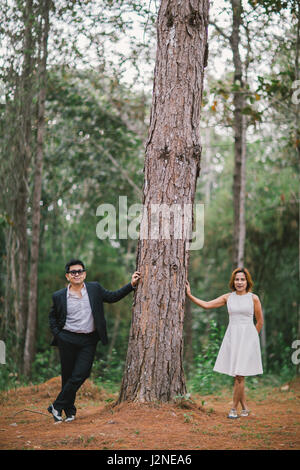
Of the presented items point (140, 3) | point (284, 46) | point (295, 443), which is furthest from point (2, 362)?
point (284, 46)

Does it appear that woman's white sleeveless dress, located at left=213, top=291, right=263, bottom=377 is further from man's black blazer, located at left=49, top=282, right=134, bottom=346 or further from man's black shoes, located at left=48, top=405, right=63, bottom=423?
man's black shoes, located at left=48, top=405, right=63, bottom=423

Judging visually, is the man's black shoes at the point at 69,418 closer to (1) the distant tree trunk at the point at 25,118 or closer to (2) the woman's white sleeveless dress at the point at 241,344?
(2) the woman's white sleeveless dress at the point at 241,344

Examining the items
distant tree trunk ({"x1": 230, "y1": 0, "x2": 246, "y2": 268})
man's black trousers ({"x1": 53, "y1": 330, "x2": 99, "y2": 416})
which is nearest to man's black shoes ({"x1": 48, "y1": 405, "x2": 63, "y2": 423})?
man's black trousers ({"x1": 53, "y1": 330, "x2": 99, "y2": 416})

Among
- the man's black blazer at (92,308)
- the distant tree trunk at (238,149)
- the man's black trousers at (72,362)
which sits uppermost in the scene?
the distant tree trunk at (238,149)

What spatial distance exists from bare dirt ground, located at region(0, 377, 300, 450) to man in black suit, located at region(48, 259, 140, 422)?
514mm

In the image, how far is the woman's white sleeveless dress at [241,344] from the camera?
19.9 feet

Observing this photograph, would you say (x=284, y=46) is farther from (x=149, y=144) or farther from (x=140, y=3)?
(x=149, y=144)

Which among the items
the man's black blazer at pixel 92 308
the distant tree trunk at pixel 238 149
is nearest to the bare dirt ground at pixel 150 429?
the man's black blazer at pixel 92 308

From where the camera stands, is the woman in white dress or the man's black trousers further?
the woman in white dress

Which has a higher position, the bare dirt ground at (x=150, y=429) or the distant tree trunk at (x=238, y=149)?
the distant tree trunk at (x=238, y=149)

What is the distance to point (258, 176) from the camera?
16.2 metres

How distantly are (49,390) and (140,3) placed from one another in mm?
6145

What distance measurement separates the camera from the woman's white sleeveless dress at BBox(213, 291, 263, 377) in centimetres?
606

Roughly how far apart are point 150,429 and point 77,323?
1476 mm
